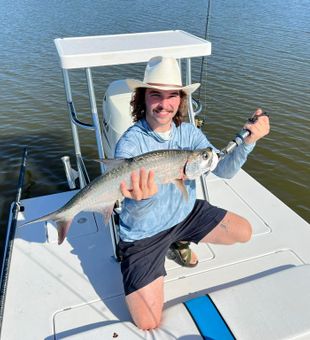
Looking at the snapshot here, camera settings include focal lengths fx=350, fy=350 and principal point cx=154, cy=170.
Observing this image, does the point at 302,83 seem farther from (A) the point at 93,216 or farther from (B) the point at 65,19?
(B) the point at 65,19

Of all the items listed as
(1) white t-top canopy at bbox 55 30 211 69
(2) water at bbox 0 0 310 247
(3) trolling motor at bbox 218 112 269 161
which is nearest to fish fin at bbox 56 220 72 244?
(3) trolling motor at bbox 218 112 269 161

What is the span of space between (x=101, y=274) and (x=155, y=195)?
1153 mm

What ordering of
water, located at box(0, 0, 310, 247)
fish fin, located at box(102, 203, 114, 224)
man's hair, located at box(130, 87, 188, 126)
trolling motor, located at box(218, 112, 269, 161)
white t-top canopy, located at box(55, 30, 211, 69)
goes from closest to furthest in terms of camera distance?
fish fin, located at box(102, 203, 114, 224) → trolling motor, located at box(218, 112, 269, 161) → man's hair, located at box(130, 87, 188, 126) → white t-top canopy, located at box(55, 30, 211, 69) → water, located at box(0, 0, 310, 247)

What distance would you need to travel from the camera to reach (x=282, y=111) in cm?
1061

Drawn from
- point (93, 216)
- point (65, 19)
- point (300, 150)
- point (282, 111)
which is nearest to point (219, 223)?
point (93, 216)

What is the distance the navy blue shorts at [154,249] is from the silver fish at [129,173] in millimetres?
516

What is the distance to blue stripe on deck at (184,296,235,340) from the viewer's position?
2.86 m

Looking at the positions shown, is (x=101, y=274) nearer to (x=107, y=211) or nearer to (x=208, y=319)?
(x=107, y=211)

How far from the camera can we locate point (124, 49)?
Answer: 13.8 feet

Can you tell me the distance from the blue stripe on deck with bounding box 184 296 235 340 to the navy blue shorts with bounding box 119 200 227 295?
1.48 ft

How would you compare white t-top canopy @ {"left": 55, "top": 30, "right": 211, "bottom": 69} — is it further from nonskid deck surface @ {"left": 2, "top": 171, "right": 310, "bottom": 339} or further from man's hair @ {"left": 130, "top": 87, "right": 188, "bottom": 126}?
nonskid deck surface @ {"left": 2, "top": 171, "right": 310, "bottom": 339}

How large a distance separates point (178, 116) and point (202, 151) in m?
0.82

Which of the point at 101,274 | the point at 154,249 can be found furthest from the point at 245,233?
the point at 101,274

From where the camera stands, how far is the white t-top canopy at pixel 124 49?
399 cm
